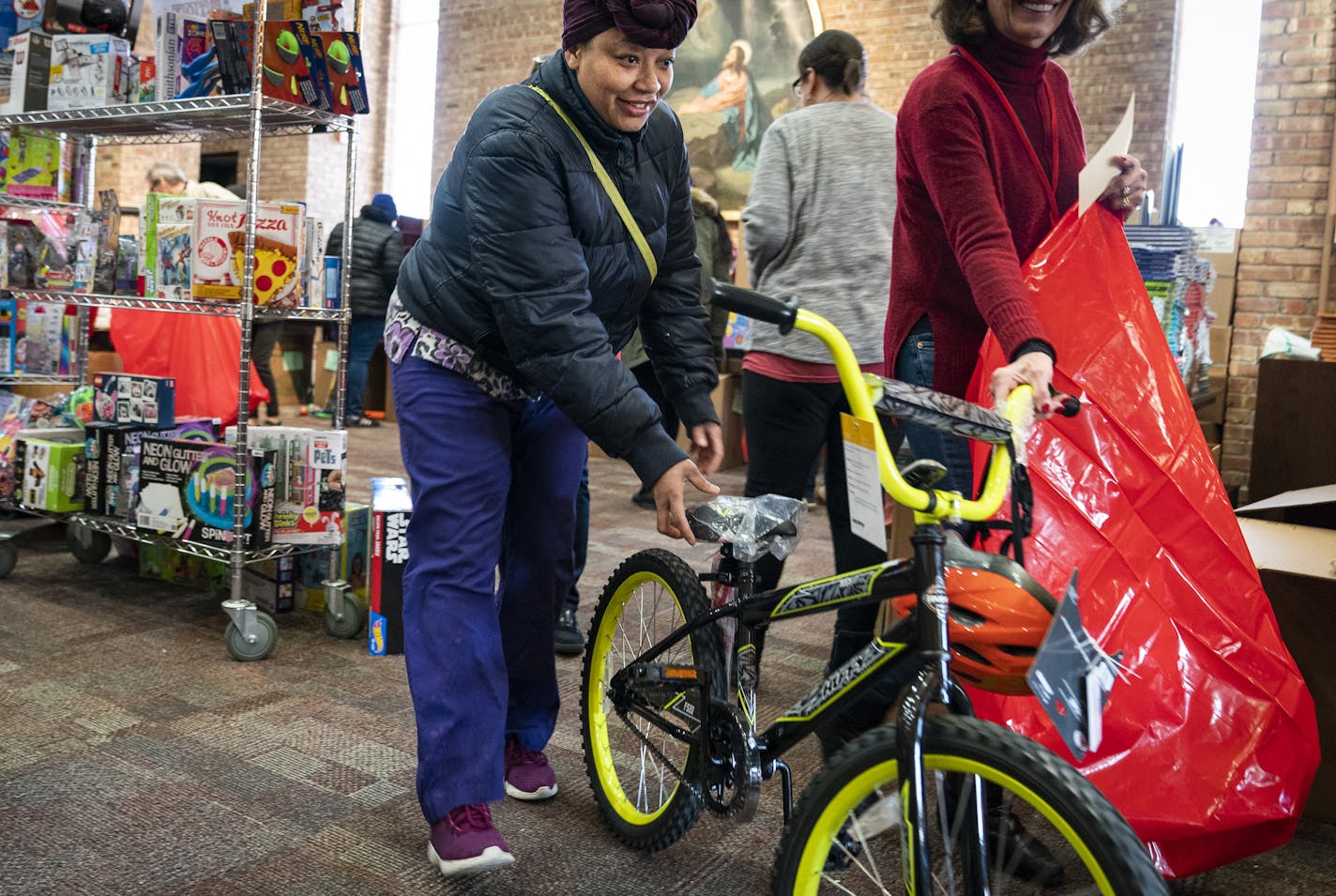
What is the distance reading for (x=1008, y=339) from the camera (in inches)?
54.5

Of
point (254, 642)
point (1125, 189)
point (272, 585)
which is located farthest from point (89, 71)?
point (1125, 189)

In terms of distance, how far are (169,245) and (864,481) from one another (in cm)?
230

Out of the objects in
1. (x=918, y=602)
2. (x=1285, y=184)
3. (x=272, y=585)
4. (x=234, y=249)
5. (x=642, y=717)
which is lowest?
(x=272, y=585)

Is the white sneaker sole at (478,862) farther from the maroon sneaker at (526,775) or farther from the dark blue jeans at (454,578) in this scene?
the maroon sneaker at (526,775)

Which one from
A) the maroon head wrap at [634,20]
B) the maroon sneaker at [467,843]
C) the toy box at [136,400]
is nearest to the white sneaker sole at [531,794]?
the maroon sneaker at [467,843]

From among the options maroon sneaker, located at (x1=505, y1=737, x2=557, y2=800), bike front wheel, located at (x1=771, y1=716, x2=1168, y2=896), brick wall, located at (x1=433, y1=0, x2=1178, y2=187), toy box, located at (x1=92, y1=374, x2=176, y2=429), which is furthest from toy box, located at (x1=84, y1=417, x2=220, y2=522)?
brick wall, located at (x1=433, y1=0, x2=1178, y2=187)

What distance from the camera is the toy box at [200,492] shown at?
9.07ft

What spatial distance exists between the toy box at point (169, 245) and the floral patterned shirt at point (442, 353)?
1.39 meters

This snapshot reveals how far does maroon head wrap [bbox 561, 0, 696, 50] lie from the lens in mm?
1347

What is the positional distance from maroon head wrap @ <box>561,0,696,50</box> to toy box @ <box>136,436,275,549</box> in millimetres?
1699

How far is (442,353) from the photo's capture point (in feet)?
5.20

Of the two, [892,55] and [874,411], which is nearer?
[874,411]

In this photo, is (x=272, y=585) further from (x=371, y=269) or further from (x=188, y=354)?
(x=371, y=269)

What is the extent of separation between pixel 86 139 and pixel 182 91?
94 centimetres
